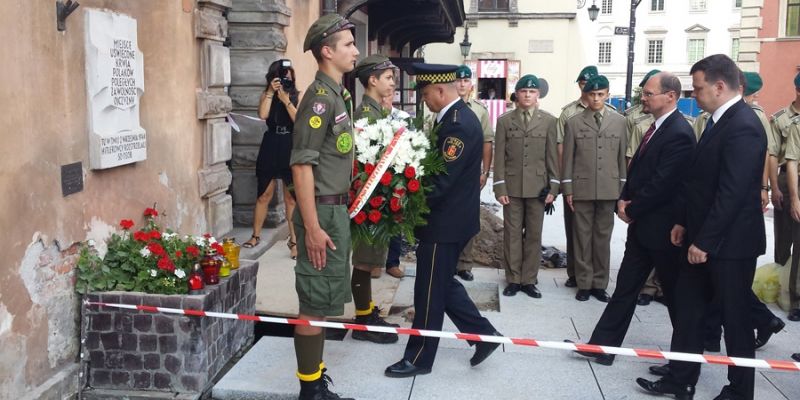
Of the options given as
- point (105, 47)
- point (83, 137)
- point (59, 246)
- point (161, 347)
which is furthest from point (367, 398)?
point (105, 47)

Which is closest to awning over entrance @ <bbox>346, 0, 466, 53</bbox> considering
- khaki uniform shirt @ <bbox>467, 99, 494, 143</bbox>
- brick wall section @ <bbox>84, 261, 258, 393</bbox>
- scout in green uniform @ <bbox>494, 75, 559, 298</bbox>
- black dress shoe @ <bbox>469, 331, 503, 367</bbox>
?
khaki uniform shirt @ <bbox>467, 99, 494, 143</bbox>

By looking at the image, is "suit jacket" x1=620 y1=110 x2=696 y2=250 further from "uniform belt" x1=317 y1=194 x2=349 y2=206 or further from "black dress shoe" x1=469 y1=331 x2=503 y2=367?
"uniform belt" x1=317 y1=194 x2=349 y2=206

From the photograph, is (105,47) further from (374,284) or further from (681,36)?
(681,36)

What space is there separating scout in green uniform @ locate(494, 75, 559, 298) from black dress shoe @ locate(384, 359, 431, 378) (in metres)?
2.34

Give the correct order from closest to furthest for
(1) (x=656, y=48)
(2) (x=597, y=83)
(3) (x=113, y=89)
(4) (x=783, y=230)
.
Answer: (3) (x=113, y=89)
(2) (x=597, y=83)
(4) (x=783, y=230)
(1) (x=656, y=48)

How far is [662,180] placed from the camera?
475 cm

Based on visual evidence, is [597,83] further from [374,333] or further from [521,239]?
[374,333]

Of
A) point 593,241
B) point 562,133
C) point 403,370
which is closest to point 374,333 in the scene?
point 403,370

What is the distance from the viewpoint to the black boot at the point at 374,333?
5352 mm

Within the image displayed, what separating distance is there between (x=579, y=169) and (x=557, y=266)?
1.96 m

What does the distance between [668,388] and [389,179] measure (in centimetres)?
204

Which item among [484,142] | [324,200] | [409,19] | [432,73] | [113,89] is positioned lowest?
[324,200]

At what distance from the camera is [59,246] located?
168 inches

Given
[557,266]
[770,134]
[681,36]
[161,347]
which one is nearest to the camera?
[161,347]
